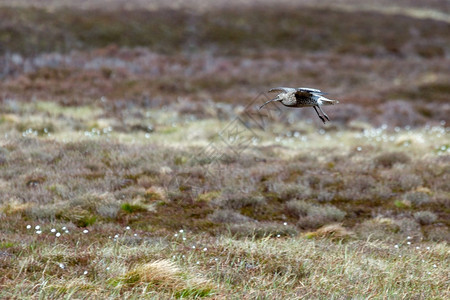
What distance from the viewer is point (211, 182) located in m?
9.22

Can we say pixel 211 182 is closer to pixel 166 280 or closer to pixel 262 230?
pixel 262 230

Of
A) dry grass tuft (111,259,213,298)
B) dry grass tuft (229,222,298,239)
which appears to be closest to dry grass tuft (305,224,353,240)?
dry grass tuft (229,222,298,239)

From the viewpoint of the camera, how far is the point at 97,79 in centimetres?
2180

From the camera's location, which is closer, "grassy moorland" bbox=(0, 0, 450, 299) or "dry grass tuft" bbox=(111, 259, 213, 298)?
"dry grass tuft" bbox=(111, 259, 213, 298)

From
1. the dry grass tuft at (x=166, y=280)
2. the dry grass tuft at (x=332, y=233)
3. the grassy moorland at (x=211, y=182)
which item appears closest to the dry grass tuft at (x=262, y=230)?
the grassy moorland at (x=211, y=182)

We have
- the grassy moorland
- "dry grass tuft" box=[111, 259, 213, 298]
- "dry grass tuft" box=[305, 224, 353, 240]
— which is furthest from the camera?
"dry grass tuft" box=[305, 224, 353, 240]

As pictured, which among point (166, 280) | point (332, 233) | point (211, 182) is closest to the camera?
point (166, 280)

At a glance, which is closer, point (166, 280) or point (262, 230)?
point (166, 280)

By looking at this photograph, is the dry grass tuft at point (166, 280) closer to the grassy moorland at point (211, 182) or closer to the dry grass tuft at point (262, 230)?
the grassy moorland at point (211, 182)

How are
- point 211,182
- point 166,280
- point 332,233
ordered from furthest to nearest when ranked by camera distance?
point 211,182
point 332,233
point 166,280

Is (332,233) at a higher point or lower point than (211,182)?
higher

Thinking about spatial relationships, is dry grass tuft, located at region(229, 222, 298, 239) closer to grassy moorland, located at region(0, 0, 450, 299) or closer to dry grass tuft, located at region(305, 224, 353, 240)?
grassy moorland, located at region(0, 0, 450, 299)

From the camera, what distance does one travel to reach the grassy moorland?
494 cm

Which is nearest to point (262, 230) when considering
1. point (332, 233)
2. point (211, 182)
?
point (332, 233)
